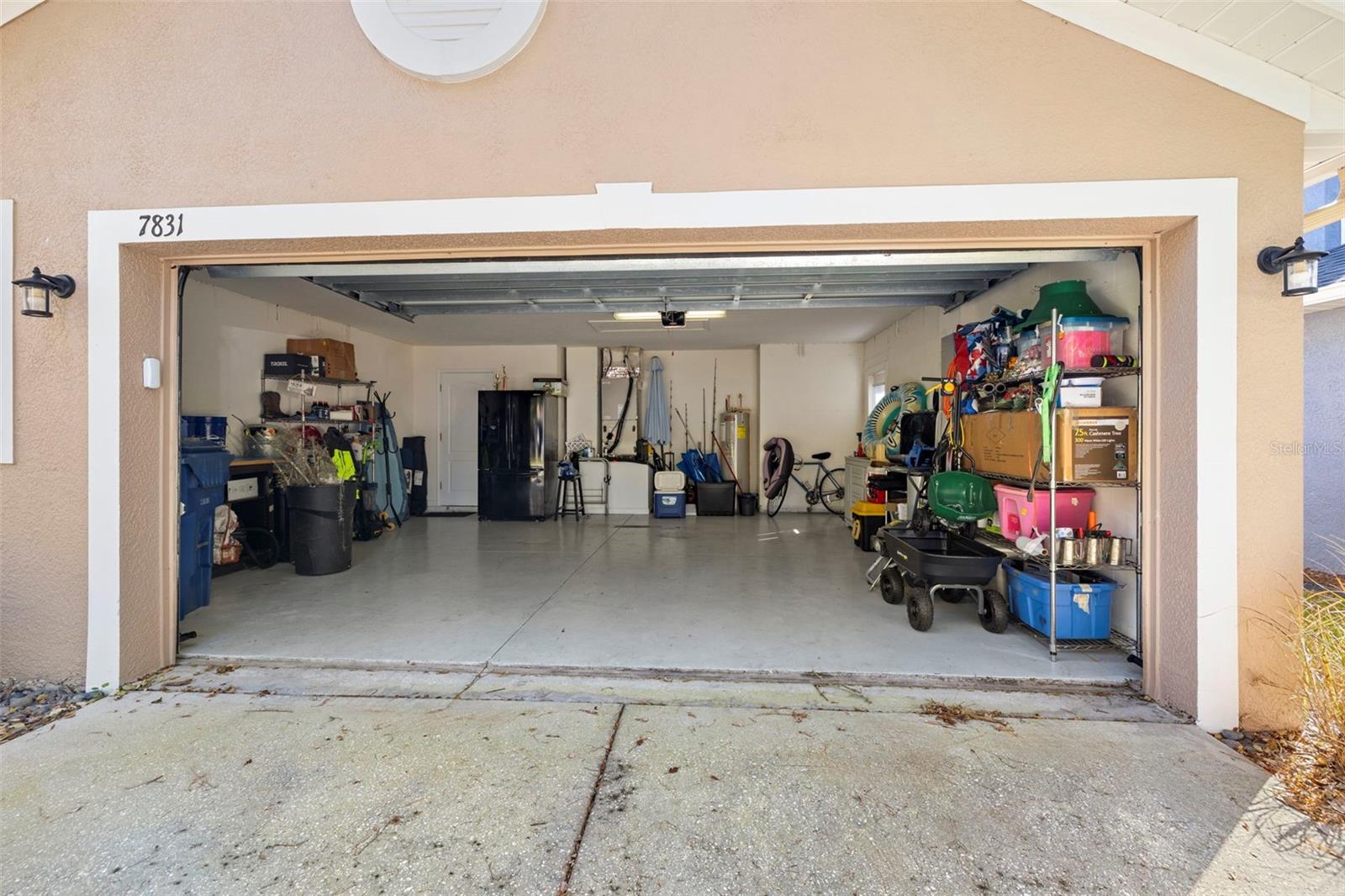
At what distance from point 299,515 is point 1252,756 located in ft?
20.4

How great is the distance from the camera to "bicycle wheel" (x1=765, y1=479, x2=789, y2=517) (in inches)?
328

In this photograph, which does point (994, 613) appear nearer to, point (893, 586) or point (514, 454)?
point (893, 586)

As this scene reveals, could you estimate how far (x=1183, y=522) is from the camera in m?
2.41

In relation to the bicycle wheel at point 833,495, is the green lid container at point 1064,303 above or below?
above

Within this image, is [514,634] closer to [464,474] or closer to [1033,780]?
[1033,780]

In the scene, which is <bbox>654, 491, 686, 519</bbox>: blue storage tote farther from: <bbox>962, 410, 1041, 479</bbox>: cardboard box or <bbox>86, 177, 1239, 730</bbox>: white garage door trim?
<bbox>86, 177, 1239, 730</bbox>: white garage door trim

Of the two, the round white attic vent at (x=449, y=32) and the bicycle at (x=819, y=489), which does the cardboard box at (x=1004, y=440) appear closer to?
the round white attic vent at (x=449, y=32)

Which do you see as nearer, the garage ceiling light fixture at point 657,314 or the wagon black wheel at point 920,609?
the wagon black wheel at point 920,609

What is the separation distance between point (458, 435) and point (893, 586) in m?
7.23

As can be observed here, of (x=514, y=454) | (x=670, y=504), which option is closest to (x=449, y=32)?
(x=514, y=454)

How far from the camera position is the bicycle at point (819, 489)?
330 inches

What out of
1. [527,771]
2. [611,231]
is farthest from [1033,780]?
[611,231]

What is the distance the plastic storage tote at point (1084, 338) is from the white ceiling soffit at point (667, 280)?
0.37m

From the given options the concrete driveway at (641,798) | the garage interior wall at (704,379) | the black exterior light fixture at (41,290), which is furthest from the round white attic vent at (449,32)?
the garage interior wall at (704,379)
